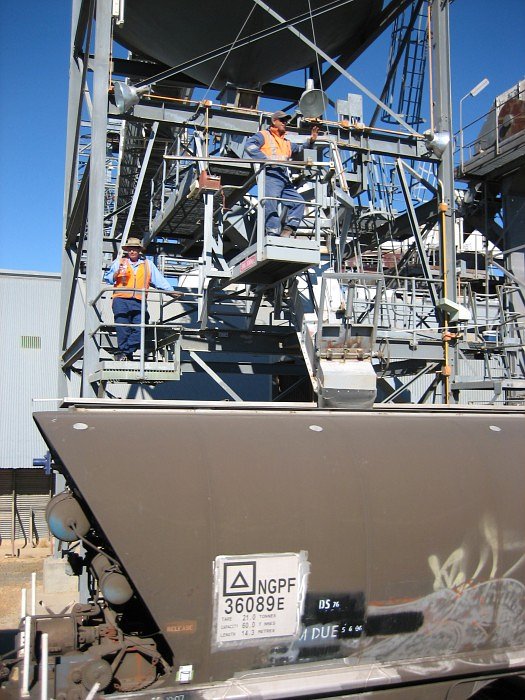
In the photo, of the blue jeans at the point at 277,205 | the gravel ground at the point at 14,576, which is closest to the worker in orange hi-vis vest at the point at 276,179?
the blue jeans at the point at 277,205

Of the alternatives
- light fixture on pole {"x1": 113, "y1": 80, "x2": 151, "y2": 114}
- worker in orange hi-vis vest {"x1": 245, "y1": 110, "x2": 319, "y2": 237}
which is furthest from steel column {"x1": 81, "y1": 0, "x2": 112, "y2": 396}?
worker in orange hi-vis vest {"x1": 245, "y1": 110, "x2": 319, "y2": 237}

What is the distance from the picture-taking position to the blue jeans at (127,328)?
401 inches

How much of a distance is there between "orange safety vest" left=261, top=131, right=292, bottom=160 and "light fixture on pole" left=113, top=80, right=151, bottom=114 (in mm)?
2202

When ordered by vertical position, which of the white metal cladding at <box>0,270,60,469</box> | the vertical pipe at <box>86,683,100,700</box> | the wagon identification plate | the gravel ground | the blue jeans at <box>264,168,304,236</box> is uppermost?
the blue jeans at <box>264,168,304,236</box>

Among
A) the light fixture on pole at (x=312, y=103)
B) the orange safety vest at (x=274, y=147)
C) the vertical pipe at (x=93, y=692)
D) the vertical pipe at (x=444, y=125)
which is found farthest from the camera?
the vertical pipe at (x=444, y=125)

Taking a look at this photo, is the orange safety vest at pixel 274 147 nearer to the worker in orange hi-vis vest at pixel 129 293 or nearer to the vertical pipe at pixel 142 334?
the worker in orange hi-vis vest at pixel 129 293

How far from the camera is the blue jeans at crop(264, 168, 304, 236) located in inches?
383

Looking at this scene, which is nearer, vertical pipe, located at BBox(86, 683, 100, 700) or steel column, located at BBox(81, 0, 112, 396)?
vertical pipe, located at BBox(86, 683, 100, 700)

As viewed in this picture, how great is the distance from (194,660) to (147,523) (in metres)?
1.11

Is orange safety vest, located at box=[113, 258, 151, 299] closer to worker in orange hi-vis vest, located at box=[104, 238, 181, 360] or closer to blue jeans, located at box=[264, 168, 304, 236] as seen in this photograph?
worker in orange hi-vis vest, located at box=[104, 238, 181, 360]

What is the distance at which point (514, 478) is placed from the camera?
20.9ft

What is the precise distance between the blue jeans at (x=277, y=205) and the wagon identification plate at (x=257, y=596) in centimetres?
557

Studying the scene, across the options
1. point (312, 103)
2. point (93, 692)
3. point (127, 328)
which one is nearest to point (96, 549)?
point (93, 692)

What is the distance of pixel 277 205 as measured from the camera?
9.88 metres
